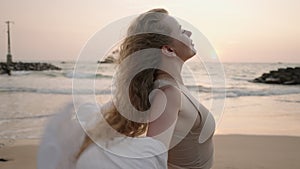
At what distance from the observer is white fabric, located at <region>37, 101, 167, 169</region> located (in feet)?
3.33

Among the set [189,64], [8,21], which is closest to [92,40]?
[189,64]

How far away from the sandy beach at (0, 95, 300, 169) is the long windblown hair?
3397 millimetres

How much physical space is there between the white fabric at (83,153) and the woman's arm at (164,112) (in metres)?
0.25

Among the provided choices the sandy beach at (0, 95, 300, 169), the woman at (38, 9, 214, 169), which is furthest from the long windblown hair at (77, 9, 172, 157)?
the sandy beach at (0, 95, 300, 169)

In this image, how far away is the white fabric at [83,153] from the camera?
101cm

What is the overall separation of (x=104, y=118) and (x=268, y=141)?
20.1ft

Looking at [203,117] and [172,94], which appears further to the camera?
[203,117]

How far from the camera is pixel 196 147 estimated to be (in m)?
1.77

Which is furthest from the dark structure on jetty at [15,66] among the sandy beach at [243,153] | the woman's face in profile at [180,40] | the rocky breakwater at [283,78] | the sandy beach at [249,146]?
the woman's face in profile at [180,40]

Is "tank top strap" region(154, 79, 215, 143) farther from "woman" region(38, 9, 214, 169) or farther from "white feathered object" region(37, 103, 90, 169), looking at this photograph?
"white feathered object" region(37, 103, 90, 169)

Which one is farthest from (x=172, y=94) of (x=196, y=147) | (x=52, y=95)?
(x=52, y=95)

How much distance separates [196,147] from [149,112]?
43cm

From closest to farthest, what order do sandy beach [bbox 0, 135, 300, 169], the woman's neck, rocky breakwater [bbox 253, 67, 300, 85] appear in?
the woman's neck
sandy beach [bbox 0, 135, 300, 169]
rocky breakwater [bbox 253, 67, 300, 85]

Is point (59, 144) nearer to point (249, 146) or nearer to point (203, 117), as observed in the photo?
point (203, 117)
